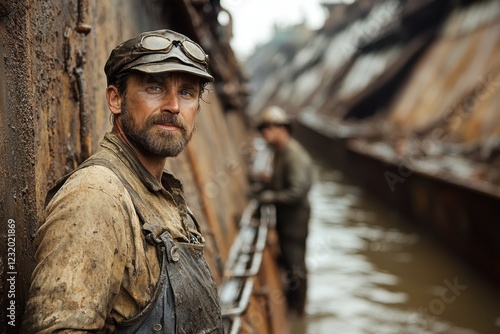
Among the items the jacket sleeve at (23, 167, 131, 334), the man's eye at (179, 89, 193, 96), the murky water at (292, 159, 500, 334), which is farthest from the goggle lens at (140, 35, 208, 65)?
the murky water at (292, 159, 500, 334)

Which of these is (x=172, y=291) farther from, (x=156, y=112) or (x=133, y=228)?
(x=156, y=112)

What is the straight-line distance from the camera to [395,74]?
48.3ft

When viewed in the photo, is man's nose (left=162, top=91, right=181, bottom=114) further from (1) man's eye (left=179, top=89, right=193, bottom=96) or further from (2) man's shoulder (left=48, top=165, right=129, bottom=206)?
(2) man's shoulder (left=48, top=165, right=129, bottom=206)

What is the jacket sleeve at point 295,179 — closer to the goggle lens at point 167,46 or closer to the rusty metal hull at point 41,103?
the rusty metal hull at point 41,103

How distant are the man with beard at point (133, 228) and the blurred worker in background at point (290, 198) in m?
3.65

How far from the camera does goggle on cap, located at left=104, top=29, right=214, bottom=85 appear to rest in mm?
1586

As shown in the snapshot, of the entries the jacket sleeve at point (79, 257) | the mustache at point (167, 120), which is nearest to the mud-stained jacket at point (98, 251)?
the jacket sleeve at point (79, 257)

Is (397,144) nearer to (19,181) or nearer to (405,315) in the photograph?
(405,315)

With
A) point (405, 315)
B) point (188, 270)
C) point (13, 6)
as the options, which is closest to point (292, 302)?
point (405, 315)

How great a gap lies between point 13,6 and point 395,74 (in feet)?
46.5

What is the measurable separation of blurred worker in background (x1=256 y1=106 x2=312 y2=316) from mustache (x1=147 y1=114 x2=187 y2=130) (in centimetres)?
380

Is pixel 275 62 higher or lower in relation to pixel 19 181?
higher

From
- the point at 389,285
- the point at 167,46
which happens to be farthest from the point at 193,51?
the point at 389,285

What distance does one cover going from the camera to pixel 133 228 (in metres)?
1.46
